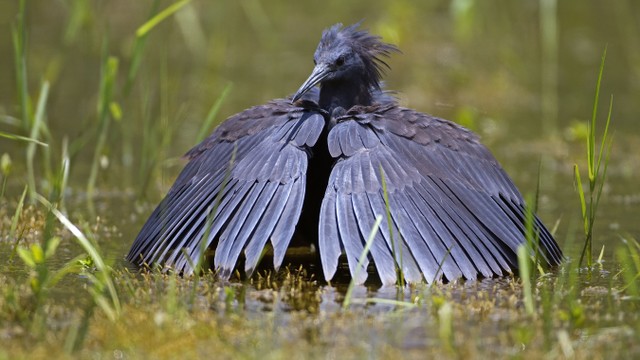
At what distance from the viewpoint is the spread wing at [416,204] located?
16.8 feet

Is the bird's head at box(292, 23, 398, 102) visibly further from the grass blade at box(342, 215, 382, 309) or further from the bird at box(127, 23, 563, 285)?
the grass blade at box(342, 215, 382, 309)

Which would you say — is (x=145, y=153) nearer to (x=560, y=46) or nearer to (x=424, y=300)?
(x=424, y=300)

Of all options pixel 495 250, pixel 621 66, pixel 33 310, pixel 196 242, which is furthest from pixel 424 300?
pixel 621 66

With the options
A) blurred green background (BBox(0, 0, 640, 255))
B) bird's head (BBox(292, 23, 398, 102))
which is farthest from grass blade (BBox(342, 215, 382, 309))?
blurred green background (BBox(0, 0, 640, 255))

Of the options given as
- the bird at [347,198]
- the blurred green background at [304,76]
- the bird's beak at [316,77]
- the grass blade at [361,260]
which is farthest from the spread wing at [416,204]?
the blurred green background at [304,76]

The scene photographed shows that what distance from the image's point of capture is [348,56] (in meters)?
6.17

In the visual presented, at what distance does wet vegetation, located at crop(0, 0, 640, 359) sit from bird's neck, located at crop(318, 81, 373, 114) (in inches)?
22.6

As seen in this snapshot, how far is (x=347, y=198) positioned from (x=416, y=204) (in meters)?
0.34

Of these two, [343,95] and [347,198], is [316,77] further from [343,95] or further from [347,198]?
[347,198]

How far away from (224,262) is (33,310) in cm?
95

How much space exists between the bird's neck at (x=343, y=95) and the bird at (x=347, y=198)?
4.7 inches

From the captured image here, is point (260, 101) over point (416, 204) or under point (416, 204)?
over

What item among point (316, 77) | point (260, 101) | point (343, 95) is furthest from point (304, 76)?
point (316, 77)

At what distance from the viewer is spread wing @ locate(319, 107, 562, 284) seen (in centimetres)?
512
